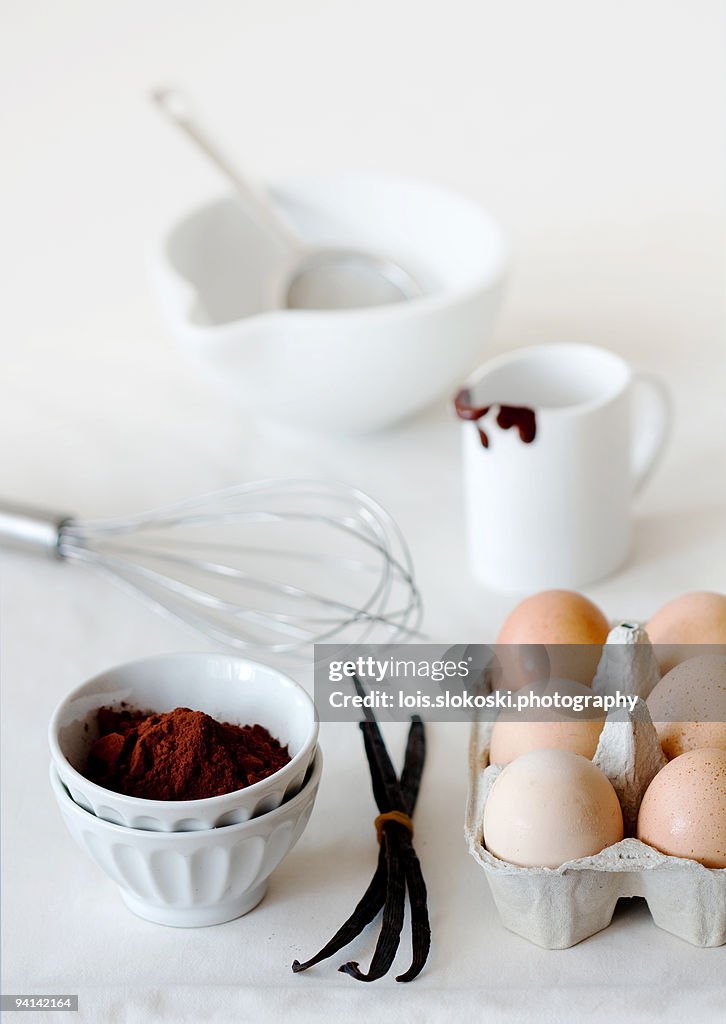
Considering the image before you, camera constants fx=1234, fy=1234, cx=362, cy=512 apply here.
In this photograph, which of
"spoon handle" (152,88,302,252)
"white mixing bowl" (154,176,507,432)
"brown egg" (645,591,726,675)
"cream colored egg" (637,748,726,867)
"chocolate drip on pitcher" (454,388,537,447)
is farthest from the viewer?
"spoon handle" (152,88,302,252)

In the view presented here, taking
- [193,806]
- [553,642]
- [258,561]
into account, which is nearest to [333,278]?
[258,561]

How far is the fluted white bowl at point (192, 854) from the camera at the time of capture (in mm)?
424

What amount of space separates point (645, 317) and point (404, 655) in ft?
1.71

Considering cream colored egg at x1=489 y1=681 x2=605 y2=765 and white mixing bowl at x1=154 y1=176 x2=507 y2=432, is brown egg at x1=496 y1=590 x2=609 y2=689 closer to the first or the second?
cream colored egg at x1=489 y1=681 x2=605 y2=765

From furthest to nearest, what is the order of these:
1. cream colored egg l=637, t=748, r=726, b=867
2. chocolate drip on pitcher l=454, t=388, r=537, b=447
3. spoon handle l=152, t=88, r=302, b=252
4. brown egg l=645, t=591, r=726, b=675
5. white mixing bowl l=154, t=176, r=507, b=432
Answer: spoon handle l=152, t=88, r=302, b=252 < white mixing bowl l=154, t=176, r=507, b=432 < chocolate drip on pitcher l=454, t=388, r=537, b=447 < brown egg l=645, t=591, r=726, b=675 < cream colored egg l=637, t=748, r=726, b=867

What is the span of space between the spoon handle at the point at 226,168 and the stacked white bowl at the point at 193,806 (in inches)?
18.6

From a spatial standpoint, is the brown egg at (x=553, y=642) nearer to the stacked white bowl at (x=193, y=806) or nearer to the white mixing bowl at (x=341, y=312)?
the stacked white bowl at (x=193, y=806)

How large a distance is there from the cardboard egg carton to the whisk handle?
0.36 metres

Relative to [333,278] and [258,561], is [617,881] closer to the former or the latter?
[258,561]

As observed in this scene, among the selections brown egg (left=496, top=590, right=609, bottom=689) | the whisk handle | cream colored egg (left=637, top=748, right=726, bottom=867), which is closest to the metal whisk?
the whisk handle

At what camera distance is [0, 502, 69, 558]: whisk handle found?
0.73 meters

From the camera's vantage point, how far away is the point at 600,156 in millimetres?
1227

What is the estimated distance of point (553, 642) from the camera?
523 millimetres

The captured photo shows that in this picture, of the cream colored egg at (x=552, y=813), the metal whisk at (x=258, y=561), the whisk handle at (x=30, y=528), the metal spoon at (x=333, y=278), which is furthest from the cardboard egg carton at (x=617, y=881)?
the metal spoon at (x=333, y=278)
